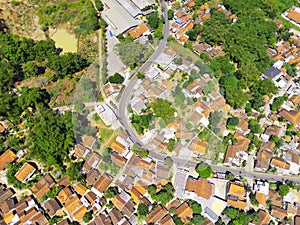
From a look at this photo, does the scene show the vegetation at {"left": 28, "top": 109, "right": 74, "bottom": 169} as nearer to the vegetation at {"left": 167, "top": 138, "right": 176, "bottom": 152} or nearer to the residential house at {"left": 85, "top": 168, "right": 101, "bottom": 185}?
the residential house at {"left": 85, "top": 168, "right": 101, "bottom": 185}

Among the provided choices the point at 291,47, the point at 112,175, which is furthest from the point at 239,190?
the point at 291,47

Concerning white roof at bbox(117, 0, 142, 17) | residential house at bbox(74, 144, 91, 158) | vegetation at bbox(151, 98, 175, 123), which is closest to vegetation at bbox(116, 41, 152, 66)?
white roof at bbox(117, 0, 142, 17)

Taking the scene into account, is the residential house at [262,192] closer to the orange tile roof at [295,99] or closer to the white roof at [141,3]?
the orange tile roof at [295,99]

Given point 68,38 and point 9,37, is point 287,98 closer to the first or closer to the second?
point 68,38

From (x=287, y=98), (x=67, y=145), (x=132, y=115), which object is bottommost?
(x=287, y=98)

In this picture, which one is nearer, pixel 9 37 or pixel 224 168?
pixel 224 168

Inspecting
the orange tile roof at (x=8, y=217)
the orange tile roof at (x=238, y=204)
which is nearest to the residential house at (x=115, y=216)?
the orange tile roof at (x=8, y=217)
